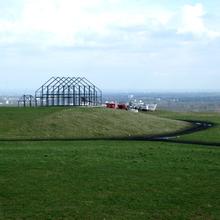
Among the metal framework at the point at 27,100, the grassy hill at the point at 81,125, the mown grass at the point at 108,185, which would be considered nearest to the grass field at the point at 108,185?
the mown grass at the point at 108,185

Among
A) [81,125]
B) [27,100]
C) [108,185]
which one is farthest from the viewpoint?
[27,100]

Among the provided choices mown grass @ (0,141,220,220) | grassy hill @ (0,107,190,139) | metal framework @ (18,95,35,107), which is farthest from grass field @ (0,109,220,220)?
metal framework @ (18,95,35,107)

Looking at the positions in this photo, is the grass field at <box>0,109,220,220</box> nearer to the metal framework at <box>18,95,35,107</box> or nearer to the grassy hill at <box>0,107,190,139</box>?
the grassy hill at <box>0,107,190,139</box>

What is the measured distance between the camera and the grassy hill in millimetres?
35656

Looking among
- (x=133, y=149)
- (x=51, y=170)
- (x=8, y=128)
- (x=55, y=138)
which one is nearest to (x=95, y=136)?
(x=55, y=138)

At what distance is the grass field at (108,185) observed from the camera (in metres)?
12.5

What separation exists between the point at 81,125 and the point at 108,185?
23486 millimetres

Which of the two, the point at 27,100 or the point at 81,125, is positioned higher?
the point at 27,100

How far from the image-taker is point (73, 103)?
72.4 meters

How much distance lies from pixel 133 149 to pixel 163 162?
5.22m

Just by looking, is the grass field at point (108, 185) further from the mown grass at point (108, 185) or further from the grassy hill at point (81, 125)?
the grassy hill at point (81, 125)

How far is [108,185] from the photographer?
15.4 m

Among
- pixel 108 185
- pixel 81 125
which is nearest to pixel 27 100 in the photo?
pixel 81 125

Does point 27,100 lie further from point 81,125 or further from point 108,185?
point 108,185
